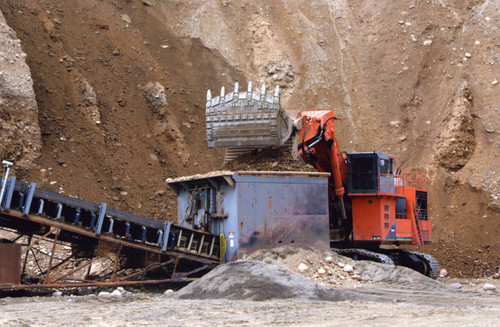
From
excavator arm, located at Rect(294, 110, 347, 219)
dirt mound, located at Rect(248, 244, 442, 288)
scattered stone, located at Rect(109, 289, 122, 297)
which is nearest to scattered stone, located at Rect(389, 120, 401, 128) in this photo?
excavator arm, located at Rect(294, 110, 347, 219)

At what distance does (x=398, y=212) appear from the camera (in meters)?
16.8

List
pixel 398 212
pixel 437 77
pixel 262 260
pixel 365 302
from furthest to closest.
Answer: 1. pixel 437 77
2. pixel 398 212
3. pixel 262 260
4. pixel 365 302

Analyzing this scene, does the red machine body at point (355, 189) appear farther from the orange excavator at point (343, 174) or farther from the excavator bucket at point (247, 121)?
the excavator bucket at point (247, 121)

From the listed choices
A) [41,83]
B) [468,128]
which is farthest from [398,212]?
[41,83]

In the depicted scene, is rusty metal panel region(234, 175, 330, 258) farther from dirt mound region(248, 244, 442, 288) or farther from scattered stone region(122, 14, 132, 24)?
scattered stone region(122, 14, 132, 24)

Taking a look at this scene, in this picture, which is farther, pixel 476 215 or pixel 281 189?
pixel 476 215

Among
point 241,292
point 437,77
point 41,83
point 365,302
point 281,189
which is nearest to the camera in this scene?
point 365,302

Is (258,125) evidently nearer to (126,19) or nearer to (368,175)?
(368,175)

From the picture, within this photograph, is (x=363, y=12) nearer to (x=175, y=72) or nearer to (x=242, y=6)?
(x=242, y=6)

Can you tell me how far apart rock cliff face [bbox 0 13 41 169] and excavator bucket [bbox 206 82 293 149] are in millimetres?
8190

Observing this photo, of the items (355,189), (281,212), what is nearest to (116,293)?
(281,212)

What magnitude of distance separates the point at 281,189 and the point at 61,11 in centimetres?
1577

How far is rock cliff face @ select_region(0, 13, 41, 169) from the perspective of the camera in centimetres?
2027

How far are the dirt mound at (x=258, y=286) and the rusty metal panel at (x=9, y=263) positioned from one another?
272 centimetres
